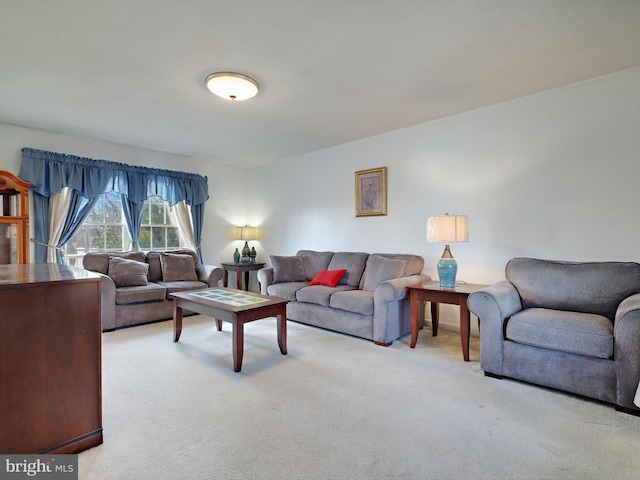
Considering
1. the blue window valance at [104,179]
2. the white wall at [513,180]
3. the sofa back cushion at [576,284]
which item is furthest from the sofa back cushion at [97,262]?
the sofa back cushion at [576,284]

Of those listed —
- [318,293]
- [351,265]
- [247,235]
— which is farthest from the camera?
[247,235]

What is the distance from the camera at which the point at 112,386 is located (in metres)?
2.29

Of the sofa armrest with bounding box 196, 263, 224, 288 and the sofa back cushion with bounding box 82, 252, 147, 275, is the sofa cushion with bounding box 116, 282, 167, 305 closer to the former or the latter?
the sofa back cushion with bounding box 82, 252, 147, 275

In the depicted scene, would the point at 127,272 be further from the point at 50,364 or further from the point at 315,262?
the point at 50,364

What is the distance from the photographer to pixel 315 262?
180 inches

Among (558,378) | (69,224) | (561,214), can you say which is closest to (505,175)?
(561,214)

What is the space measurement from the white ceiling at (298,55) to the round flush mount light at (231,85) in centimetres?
7

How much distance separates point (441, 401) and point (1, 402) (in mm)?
2256

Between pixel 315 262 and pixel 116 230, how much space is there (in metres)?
2.94

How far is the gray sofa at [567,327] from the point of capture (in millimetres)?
1943

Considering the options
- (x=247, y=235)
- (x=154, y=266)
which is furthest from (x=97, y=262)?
(x=247, y=235)

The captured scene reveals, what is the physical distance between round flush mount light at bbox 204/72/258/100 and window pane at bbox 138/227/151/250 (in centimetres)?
301

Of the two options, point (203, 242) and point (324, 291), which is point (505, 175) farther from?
point (203, 242)

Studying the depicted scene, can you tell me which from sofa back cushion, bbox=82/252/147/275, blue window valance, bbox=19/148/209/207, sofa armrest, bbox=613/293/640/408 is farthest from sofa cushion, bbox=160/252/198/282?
sofa armrest, bbox=613/293/640/408
